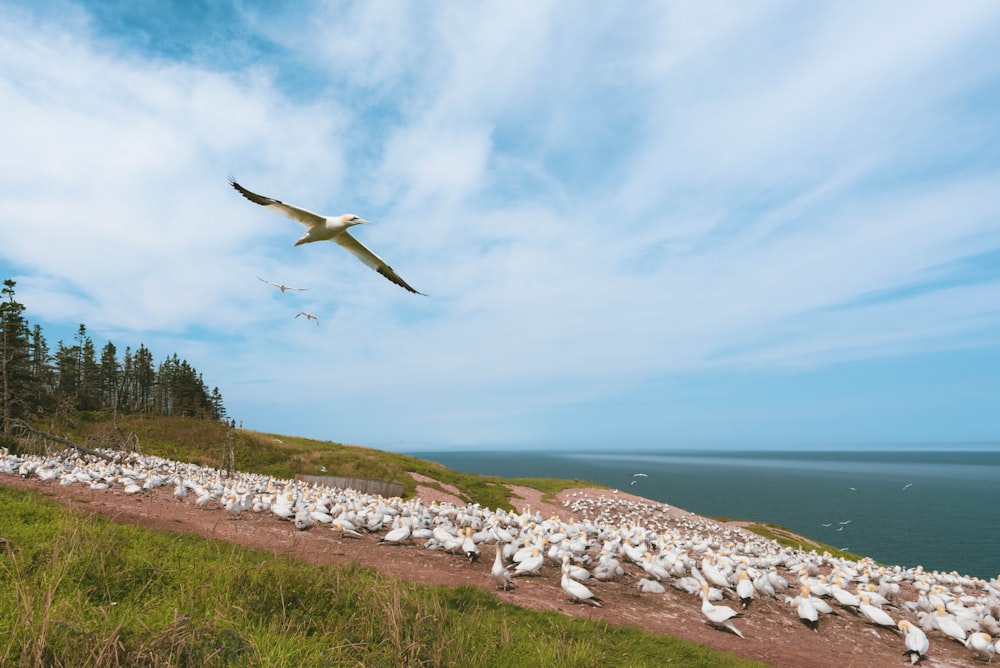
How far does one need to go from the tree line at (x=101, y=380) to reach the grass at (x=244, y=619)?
166 feet

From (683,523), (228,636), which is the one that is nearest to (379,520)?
(228,636)

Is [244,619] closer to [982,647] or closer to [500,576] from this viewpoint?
[500,576]

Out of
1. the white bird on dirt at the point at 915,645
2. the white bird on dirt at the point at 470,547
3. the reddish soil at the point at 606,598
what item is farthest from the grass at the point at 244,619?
the white bird on dirt at the point at 915,645

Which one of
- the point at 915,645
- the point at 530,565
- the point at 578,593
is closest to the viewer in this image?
the point at 915,645

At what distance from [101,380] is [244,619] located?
9407cm

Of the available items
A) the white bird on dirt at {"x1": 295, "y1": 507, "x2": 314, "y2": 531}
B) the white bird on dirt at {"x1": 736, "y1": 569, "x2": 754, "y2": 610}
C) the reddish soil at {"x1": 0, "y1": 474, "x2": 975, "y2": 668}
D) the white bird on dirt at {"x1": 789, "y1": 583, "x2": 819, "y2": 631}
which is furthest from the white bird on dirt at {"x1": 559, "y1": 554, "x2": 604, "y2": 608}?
the white bird on dirt at {"x1": 295, "y1": 507, "x2": 314, "y2": 531}

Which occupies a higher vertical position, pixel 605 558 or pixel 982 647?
pixel 605 558

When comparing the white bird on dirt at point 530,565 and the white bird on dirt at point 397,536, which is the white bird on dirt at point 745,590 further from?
the white bird on dirt at point 397,536

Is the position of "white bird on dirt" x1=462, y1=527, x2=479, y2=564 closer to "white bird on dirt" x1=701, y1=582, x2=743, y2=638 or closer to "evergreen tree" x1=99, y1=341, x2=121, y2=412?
"white bird on dirt" x1=701, y1=582, x2=743, y2=638

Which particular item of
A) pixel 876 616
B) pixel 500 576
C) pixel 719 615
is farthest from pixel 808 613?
pixel 500 576

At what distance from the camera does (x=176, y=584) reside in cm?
678

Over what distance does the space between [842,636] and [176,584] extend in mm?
11031

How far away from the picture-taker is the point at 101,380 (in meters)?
79.2

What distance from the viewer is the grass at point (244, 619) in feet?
14.4
